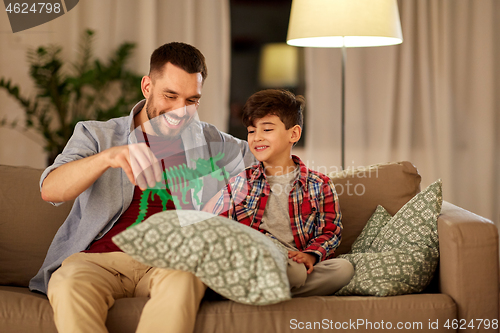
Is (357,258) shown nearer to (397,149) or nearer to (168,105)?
(168,105)


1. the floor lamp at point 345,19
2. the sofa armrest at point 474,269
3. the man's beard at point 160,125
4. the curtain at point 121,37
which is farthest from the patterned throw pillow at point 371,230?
the curtain at point 121,37

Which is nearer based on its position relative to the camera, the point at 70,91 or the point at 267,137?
the point at 267,137

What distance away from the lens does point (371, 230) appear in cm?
169

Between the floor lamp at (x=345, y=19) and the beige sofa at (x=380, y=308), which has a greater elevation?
the floor lamp at (x=345, y=19)

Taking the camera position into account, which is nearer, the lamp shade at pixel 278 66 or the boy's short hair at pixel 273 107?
the boy's short hair at pixel 273 107

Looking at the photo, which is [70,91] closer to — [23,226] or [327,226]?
[23,226]

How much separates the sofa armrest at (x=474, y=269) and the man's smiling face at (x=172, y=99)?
0.94m

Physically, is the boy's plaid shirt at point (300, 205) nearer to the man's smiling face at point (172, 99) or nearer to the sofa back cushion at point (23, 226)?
the man's smiling face at point (172, 99)

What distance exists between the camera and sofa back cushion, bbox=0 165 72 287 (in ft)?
5.38

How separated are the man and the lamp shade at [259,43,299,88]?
1883mm

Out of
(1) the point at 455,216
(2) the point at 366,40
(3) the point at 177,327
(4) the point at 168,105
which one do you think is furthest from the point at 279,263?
(2) the point at 366,40

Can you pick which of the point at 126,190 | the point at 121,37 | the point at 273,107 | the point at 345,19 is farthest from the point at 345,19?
the point at 121,37

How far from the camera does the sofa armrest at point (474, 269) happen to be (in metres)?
1.33

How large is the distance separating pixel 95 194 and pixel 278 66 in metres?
2.39
